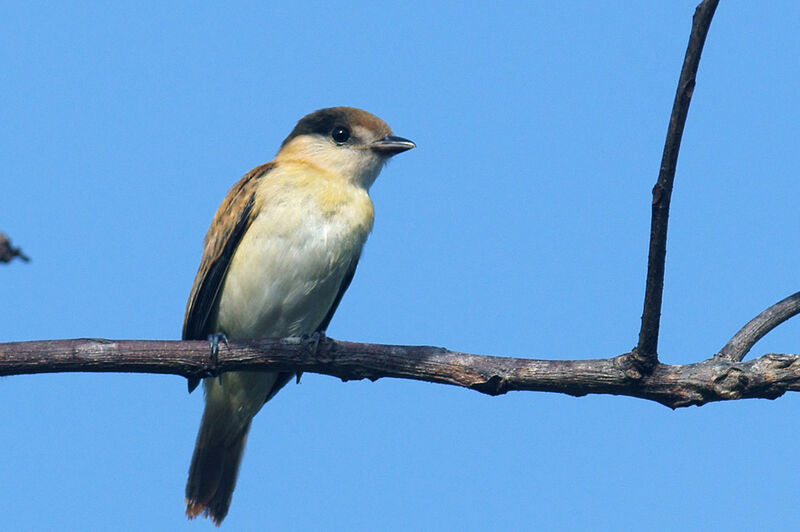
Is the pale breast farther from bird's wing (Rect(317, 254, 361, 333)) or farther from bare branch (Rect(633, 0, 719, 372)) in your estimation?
bare branch (Rect(633, 0, 719, 372))

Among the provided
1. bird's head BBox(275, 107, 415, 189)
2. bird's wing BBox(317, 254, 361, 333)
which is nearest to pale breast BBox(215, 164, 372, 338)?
bird's wing BBox(317, 254, 361, 333)

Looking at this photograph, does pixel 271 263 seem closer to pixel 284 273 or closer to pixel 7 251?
pixel 284 273

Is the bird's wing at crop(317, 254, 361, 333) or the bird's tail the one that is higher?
the bird's wing at crop(317, 254, 361, 333)

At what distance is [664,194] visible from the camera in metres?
3.69

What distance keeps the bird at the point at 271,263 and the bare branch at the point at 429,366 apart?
1.23 meters

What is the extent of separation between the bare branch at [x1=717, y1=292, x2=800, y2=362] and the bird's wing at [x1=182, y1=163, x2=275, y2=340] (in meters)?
3.49

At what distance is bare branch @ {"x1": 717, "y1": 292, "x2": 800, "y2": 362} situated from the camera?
4609 millimetres

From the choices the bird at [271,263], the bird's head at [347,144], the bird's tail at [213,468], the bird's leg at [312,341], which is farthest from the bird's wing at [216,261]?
the bird's leg at [312,341]

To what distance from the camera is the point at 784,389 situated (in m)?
4.27

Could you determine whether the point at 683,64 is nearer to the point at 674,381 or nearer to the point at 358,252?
the point at 674,381

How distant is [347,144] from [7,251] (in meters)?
5.65

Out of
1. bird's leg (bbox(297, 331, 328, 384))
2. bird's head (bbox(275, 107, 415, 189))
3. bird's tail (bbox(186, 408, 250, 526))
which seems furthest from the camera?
bird's head (bbox(275, 107, 415, 189))

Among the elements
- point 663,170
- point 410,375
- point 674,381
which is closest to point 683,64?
point 663,170

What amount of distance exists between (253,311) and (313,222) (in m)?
0.80
